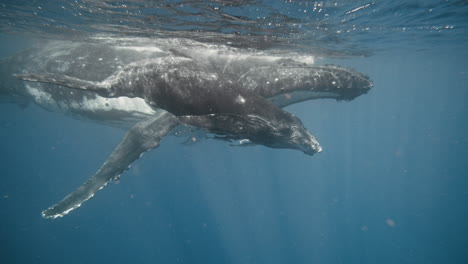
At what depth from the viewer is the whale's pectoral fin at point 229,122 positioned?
4.76 m

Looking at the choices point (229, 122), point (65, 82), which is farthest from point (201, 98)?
point (65, 82)

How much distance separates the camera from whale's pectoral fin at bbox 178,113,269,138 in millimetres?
4762

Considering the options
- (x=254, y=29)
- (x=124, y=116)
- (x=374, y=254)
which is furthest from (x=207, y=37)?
(x=374, y=254)

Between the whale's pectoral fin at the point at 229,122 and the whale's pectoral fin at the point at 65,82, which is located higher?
the whale's pectoral fin at the point at 65,82

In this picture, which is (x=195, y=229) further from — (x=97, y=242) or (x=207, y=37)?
(x=207, y=37)

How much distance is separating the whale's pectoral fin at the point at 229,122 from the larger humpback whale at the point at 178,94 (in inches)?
0.7

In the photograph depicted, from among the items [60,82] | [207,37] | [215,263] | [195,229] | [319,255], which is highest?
[207,37]

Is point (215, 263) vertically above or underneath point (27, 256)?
underneath

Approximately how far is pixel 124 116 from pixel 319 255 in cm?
6432

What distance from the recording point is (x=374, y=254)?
6047 centimetres

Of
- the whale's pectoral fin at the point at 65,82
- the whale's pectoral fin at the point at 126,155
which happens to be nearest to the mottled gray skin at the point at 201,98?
the whale's pectoral fin at the point at 65,82

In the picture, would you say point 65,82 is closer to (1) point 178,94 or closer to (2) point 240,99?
(1) point 178,94

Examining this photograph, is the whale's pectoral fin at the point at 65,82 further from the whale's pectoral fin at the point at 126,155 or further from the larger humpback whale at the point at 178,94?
the whale's pectoral fin at the point at 126,155

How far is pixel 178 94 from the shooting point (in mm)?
4871
